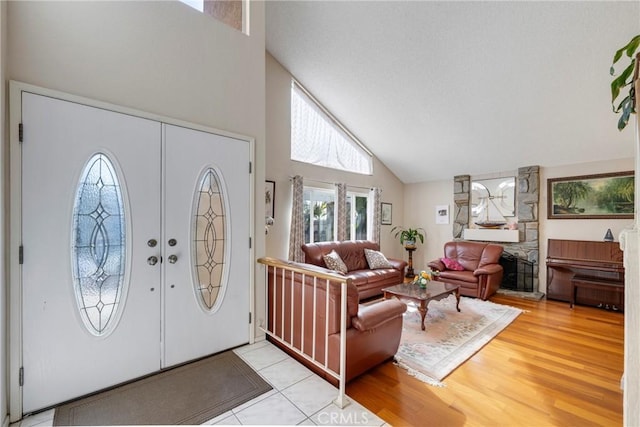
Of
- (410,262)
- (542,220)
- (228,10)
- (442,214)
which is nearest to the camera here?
(228,10)

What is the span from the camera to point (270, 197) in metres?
4.59

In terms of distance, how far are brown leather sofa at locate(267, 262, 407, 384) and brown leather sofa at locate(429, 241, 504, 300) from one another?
280 cm

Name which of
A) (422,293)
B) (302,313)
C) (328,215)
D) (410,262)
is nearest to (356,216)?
(328,215)

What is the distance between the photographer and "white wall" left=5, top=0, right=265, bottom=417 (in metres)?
1.84

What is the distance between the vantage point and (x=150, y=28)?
7.39ft

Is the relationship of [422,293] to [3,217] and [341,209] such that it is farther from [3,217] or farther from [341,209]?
[3,217]

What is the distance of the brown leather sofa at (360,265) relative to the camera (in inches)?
180

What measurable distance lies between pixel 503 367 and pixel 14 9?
4.53 meters

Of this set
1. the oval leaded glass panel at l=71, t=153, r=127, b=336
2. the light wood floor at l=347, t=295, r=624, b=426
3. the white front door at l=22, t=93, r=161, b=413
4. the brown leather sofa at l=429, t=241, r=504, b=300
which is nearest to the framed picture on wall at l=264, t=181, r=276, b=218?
the white front door at l=22, t=93, r=161, b=413

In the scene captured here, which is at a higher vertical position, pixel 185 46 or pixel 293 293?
pixel 185 46

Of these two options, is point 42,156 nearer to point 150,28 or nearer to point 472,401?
point 150,28

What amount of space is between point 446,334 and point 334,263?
1895 mm

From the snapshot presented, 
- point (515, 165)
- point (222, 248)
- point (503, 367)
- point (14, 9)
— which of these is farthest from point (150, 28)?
point (515, 165)

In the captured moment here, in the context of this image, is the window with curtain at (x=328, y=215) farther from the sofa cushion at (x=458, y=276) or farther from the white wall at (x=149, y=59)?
the white wall at (x=149, y=59)
